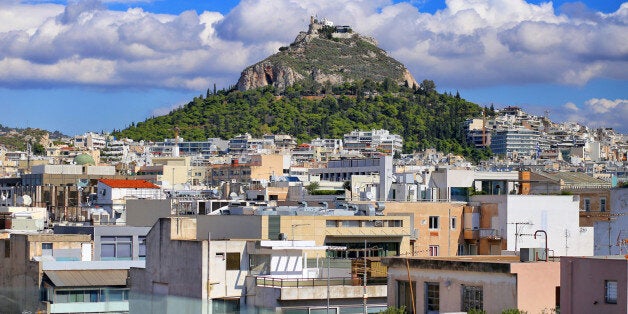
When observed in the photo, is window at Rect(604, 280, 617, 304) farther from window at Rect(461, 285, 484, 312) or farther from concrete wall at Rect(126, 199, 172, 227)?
concrete wall at Rect(126, 199, 172, 227)

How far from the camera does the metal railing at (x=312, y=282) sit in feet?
97.2

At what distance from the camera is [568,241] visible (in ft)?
148

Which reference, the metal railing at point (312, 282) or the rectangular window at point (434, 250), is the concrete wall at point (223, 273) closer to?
the metal railing at point (312, 282)

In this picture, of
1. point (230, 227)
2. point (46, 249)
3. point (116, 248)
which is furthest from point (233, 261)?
point (46, 249)

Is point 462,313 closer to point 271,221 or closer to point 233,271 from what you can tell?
point 233,271

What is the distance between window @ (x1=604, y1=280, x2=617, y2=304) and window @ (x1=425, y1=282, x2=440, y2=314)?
3695mm

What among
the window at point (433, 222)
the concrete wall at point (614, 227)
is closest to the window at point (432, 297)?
the concrete wall at point (614, 227)

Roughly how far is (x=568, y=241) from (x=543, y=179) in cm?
2552

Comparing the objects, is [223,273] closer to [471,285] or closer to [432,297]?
[432,297]


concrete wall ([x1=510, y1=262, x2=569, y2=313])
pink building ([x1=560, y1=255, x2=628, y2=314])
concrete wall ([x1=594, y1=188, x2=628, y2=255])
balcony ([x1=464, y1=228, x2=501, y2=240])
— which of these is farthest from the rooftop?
pink building ([x1=560, y1=255, x2=628, y2=314])

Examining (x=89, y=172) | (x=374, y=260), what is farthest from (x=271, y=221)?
(x=89, y=172)

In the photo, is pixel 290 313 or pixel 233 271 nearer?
pixel 290 313

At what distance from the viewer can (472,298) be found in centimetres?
2345

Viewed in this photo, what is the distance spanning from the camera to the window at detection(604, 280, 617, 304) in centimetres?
2142
